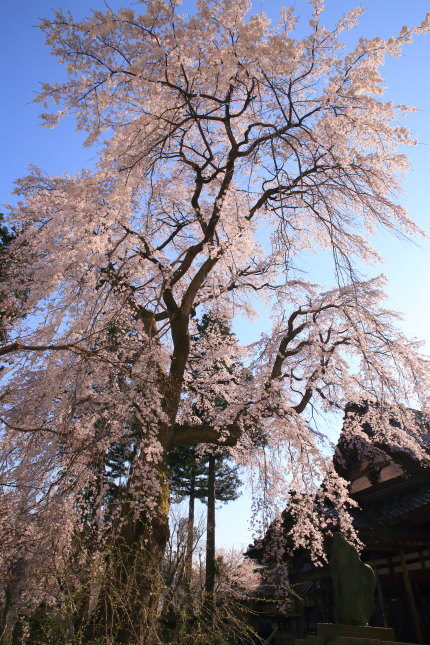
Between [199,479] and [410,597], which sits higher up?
[199,479]

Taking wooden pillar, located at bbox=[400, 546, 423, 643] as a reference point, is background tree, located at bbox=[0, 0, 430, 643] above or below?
above

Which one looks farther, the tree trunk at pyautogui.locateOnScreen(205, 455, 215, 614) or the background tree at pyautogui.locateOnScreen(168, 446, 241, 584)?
the background tree at pyautogui.locateOnScreen(168, 446, 241, 584)

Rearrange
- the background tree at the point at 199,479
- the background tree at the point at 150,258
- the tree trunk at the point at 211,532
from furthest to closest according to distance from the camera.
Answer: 1. the background tree at the point at 199,479
2. the tree trunk at the point at 211,532
3. the background tree at the point at 150,258

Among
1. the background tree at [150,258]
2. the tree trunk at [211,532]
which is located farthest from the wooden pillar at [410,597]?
the tree trunk at [211,532]

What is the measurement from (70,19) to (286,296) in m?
7.04

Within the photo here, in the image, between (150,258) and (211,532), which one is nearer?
(150,258)

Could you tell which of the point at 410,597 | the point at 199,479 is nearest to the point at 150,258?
the point at 410,597

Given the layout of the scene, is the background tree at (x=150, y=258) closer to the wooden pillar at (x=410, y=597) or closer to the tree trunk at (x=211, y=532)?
the wooden pillar at (x=410, y=597)

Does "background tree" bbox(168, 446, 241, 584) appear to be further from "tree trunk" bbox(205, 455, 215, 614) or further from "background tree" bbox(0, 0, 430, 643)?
"background tree" bbox(0, 0, 430, 643)

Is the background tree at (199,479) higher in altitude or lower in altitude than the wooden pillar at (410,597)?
higher

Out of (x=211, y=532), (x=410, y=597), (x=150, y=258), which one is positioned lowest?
(x=410, y=597)

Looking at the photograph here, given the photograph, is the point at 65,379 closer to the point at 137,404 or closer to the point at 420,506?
the point at 137,404

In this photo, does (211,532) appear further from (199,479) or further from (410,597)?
(410,597)

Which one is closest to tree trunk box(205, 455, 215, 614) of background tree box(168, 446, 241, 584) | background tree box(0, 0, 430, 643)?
background tree box(168, 446, 241, 584)
